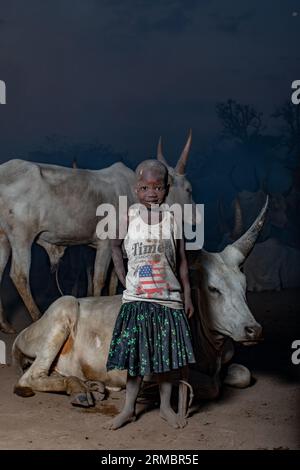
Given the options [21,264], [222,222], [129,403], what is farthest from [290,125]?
[129,403]

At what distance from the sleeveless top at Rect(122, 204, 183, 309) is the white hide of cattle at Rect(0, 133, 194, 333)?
98.3 inches

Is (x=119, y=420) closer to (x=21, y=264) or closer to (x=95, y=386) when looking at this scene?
(x=95, y=386)

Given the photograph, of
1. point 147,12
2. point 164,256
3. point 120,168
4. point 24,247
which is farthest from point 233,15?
point 164,256

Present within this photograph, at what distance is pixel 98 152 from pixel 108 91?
1025 mm

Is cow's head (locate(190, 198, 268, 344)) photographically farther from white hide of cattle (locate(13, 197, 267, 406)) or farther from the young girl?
the young girl

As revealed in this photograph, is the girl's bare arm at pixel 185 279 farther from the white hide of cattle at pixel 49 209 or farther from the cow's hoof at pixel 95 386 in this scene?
the white hide of cattle at pixel 49 209

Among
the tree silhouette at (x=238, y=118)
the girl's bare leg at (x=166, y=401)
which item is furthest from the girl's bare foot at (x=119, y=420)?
the tree silhouette at (x=238, y=118)

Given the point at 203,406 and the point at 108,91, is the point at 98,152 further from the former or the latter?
the point at 203,406

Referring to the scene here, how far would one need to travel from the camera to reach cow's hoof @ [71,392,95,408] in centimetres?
379

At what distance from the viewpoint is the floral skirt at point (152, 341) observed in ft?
11.1

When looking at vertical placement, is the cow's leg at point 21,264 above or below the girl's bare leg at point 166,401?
above

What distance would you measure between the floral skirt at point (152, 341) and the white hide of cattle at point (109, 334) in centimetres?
40

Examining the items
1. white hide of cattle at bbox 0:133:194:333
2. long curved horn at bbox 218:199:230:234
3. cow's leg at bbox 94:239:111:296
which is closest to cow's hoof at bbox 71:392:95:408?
white hide of cattle at bbox 0:133:194:333

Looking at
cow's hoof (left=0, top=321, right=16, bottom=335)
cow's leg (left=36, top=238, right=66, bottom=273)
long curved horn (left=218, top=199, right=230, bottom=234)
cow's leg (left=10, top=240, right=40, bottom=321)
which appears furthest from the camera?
long curved horn (left=218, top=199, right=230, bottom=234)
